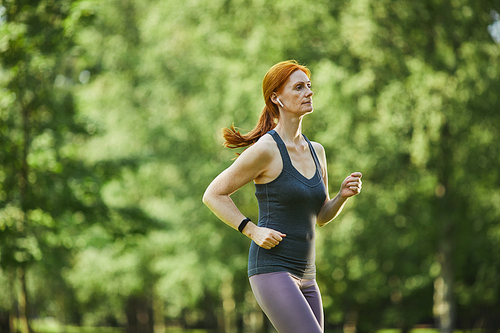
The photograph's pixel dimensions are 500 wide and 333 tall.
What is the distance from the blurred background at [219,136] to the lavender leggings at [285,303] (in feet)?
26.3

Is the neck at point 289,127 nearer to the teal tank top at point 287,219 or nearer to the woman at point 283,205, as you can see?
the woman at point 283,205

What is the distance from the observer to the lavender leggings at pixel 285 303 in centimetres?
256

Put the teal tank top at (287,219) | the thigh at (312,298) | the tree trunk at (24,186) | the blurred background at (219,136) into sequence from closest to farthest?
the teal tank top at (287,219) → the thigh at (312,298) → the tree trunk at (24,186) → the blurred background at (219,136)

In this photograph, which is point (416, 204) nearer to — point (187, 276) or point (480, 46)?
point (480, 46)

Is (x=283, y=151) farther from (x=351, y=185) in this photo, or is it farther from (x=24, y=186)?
(x=24, y=186)

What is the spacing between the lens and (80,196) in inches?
464

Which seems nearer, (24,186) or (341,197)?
(341,197)

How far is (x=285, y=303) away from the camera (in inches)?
102

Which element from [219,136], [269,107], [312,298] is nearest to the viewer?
[312,298]

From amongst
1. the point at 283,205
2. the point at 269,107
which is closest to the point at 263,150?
the point at 283,205

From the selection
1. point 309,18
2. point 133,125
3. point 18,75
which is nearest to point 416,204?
point 309,18

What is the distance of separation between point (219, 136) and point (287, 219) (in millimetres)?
12633

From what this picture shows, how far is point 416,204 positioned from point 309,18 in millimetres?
5475

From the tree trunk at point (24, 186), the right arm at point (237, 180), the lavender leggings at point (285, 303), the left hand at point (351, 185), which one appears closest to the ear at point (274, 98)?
the right arm at point (237, 180)
